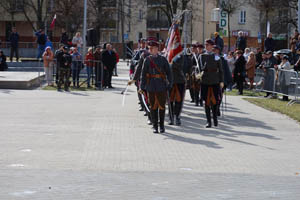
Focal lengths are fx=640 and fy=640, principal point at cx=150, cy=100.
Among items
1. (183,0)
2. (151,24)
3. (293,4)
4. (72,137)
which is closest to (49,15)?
(183,0)

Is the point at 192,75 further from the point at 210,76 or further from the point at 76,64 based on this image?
the point at 76,64

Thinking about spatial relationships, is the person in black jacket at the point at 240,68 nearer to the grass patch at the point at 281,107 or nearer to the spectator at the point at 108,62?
the grass patch at the point at 281,107

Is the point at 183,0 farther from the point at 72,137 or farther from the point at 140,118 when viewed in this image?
the point at 72,137

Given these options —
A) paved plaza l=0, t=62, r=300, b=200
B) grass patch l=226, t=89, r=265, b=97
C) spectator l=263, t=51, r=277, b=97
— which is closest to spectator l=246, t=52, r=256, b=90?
grass patch l=226, t=89, r=265, b=97

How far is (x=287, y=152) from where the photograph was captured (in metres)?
10.7

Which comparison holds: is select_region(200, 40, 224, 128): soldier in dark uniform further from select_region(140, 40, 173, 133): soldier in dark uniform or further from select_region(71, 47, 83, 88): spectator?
select_region(71, 47, 83, 88): spectator

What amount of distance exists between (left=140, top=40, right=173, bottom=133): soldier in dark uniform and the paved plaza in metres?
0.54

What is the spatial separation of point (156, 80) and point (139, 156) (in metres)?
3.24

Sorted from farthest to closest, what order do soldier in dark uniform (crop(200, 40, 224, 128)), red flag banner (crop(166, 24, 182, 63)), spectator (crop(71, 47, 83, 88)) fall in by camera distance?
spectator (crop(71, 47, 83, 88))
red flag banner (crop(166, 24, 182, 63))
soldier in dark uniform (crop(200, 40, 224, 128))

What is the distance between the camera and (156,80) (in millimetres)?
12781

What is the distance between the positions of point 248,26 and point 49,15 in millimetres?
31067

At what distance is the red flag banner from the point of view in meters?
15.2

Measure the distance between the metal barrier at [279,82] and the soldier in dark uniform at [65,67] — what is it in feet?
24.5

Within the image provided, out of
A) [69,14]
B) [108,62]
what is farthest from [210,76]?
[69,14]
